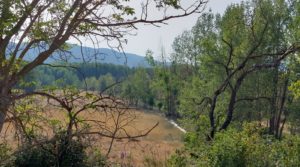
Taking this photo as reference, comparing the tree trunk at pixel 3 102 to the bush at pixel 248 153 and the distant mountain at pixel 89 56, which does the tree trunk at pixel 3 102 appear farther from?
the bush at pixel 248 153

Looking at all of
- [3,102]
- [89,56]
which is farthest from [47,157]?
[3,102]

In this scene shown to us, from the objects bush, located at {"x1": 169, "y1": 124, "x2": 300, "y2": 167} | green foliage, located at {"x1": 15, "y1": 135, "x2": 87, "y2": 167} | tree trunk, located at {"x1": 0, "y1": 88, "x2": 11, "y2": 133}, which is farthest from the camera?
green foliage, located at {"x1": 15, "y1": 135, "x2": 87, "y2": 167}

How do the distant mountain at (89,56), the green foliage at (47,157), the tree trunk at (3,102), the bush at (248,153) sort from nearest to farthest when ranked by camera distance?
the tree trunk at (3,102) < the distant mountain at (89,56) < the bush at (248,153) < the green foliage at (47,157)

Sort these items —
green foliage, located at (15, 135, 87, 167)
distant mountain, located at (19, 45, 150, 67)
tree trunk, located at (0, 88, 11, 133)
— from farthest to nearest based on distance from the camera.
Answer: green foliage, located at (15, 135, 87, 167), distant mountain, located at (19, 45, 150, 67), tree trunk, located at (0, 88, 11, 133)

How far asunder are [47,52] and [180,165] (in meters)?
2.90

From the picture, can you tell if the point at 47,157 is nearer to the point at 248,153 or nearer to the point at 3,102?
the point at 3,102

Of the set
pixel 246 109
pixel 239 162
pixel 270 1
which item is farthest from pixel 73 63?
pixel 270 1

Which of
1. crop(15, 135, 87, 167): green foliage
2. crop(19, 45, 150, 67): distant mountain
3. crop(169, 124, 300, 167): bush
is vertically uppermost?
crop(19, 45, 150, 67): distant mountain

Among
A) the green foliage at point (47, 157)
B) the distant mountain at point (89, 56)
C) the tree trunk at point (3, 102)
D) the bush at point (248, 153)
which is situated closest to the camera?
the tree trunk at point (3, 102)

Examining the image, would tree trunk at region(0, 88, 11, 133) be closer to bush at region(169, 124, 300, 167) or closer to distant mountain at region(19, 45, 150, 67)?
distant mountain at region(19, 45, 150, 67)

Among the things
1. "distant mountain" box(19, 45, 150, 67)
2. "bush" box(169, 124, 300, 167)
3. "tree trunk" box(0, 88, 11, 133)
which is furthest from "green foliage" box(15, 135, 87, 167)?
"tree trunk" box(0, 88, 11, 133)

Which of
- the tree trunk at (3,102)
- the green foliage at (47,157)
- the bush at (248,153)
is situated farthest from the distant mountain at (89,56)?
the bush at (248,153)

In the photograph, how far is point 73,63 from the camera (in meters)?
A: 6.04

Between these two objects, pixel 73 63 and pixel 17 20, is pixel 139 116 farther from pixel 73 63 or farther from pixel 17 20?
pixel 17 20
